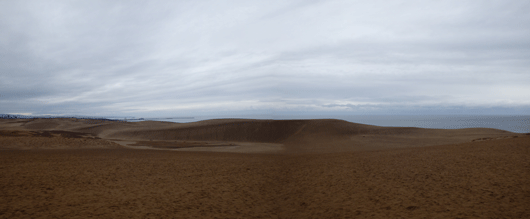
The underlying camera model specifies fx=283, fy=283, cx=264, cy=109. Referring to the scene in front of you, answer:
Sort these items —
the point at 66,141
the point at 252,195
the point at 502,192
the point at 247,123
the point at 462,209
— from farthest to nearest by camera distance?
the point at 247,123 → the point at 66,141 → the point at 252,195 → the point at 502,192 → the point at 462,209

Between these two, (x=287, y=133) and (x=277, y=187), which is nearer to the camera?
(x=277, y=187)

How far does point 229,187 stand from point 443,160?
878cm

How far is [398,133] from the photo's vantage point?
3053cm

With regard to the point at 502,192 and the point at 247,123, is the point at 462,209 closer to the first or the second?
the point at 502,192

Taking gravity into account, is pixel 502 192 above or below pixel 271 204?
above

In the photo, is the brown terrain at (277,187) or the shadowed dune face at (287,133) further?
the shadowed dune face at (287,133)

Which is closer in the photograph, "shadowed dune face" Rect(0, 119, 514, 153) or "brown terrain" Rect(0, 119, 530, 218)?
"brown terrain" Rect(0, 119, 530, 218)

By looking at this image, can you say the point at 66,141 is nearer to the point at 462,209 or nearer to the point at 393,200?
the point at 393,200

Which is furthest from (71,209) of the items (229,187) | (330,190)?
(330,190)

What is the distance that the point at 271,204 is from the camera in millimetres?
7875

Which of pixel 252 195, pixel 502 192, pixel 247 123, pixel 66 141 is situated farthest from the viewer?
pixel 247 123

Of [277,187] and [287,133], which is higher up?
[287,133]

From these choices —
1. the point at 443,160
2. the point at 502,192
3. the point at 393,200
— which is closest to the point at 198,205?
the point at 393,200

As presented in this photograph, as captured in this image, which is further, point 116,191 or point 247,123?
point 247,123
